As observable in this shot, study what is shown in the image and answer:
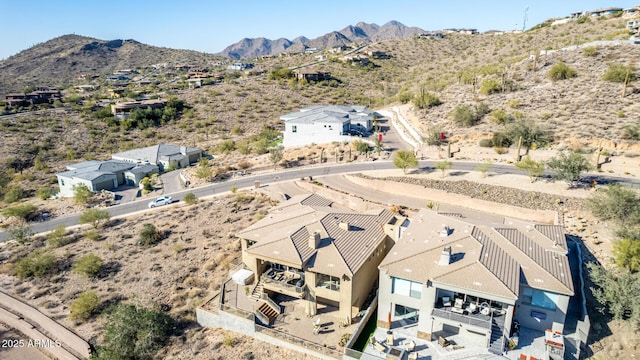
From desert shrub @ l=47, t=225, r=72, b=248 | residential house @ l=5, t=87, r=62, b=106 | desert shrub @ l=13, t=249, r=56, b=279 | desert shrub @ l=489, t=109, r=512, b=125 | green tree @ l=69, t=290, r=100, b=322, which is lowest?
green tree @ l=69, t=290, r=100, b=322

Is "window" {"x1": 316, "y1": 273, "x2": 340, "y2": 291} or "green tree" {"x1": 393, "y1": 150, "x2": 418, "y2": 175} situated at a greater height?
"green tree" {"x1": 393, "y1": 150, "x2": 418, "y2": 175}

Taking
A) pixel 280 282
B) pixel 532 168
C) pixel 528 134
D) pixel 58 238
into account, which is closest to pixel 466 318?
pixel 280 282

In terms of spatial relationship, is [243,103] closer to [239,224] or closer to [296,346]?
[239,224]

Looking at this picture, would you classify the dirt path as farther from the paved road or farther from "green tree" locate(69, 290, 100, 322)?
the paved road

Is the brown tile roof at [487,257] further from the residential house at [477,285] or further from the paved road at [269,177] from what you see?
the paved road at [269,177]

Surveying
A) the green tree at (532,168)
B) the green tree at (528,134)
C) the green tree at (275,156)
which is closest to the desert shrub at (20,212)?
the green tree at (275,156)

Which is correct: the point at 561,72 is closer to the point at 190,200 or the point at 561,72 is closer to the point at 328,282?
the point at 328,282

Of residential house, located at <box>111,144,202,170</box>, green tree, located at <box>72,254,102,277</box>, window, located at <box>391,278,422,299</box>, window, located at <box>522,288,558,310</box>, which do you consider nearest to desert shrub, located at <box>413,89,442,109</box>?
residential house, located at <box>111,144,202,170</box>
